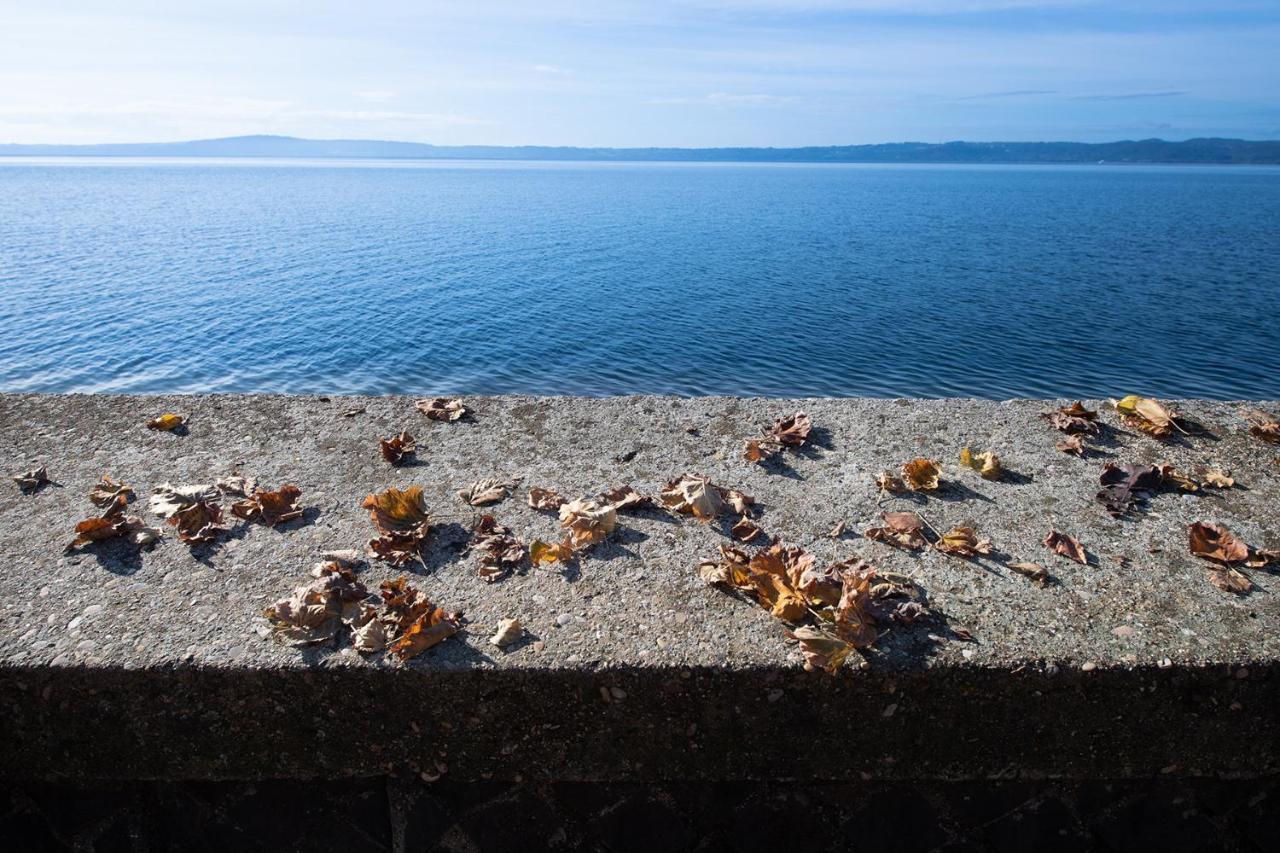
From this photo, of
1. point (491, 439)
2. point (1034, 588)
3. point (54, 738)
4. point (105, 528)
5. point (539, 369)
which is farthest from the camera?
point (539, 369)

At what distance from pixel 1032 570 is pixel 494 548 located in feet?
7.08

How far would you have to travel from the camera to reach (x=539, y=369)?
20.0 m

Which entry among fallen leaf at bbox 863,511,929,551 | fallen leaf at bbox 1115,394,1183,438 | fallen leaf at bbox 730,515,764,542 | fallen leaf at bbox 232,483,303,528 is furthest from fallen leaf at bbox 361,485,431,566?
fallen leaf at bbox 1115,394,1183,438

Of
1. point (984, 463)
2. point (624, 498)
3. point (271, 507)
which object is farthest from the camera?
point (984, 463)

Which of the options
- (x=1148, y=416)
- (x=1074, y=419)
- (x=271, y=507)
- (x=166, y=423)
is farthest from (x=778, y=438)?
(x=166, y=423)

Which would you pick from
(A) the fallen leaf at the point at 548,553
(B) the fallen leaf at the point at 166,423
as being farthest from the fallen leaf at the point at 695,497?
(B) the fallen leaf at the point at 166,423

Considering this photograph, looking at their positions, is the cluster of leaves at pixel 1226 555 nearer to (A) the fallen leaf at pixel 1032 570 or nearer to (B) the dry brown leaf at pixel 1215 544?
(B) the dry brown leaf at pixel 1215 544

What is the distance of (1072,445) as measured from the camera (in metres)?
4.25

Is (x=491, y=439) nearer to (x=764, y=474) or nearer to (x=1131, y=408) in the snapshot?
(x=764, y=474)

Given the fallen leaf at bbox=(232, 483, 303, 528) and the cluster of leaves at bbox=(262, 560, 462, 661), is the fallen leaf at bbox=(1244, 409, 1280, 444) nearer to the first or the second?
the cluster of leaves at bbox=(262, 560, 462, 661)

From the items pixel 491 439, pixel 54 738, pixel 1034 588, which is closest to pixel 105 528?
pixel 54 738

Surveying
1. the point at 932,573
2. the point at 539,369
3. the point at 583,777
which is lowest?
the point at 539,369

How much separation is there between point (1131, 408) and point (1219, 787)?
2.45m

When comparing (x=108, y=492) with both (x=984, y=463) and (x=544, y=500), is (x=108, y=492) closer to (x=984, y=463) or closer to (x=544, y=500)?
(x=544, y=500)
